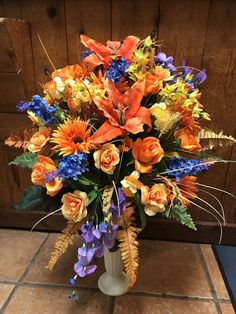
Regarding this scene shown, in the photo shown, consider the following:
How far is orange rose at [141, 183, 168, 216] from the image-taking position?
0.69 m

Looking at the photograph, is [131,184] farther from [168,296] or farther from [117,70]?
[168,296]

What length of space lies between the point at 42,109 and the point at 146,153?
10.7 inches

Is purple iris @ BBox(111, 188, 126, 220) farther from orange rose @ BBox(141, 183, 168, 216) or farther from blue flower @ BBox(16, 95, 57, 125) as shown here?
blue flower @ BBox(16, 95, 57, 125)

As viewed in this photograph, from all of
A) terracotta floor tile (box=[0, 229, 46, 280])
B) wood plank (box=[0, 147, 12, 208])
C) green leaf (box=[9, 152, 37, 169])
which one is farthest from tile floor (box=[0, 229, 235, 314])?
green leaf (box=[9, 152, 37, 169])

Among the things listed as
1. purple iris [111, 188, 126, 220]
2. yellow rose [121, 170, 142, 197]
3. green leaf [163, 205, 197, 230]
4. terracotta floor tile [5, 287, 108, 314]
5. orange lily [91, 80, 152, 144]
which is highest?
orange lily [91, 80, 152, 144]

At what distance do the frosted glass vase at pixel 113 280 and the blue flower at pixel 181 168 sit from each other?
38 cm

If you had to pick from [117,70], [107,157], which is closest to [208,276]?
[107,157]

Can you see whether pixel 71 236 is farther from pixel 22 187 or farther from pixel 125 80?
pixel 22 187

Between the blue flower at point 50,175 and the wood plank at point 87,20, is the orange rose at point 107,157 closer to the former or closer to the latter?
the blue flower at point 50,175

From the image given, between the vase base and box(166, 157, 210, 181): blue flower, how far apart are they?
0.46m

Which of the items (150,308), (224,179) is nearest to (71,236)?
(150,308)

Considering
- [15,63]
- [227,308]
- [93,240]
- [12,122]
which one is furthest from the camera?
[12,122]

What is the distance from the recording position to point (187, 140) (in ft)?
2.48

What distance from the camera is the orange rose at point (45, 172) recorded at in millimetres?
705
